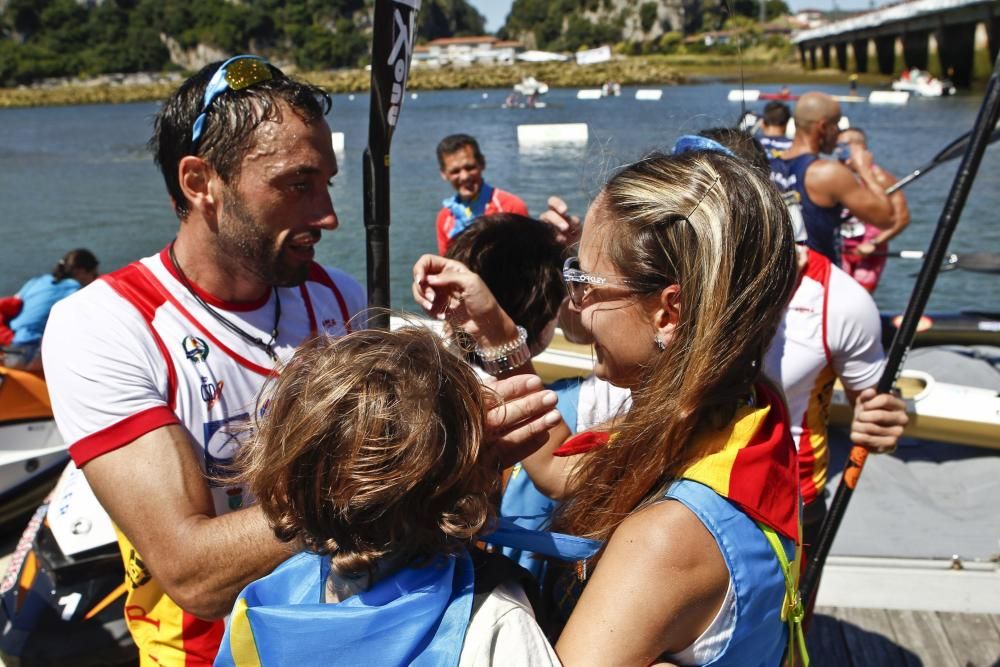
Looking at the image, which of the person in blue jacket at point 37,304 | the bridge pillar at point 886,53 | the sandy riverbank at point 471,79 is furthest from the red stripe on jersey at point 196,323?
the sandy riverbank at point 471,79

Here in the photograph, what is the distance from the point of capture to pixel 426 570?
4.06ft

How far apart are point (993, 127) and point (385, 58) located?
1524 mm

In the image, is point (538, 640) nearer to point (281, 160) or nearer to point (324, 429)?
point (324, 429)

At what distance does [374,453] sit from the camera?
1.18 metres

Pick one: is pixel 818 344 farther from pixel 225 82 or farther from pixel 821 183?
pixel 821 183

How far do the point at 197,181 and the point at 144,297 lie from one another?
31 centimetres

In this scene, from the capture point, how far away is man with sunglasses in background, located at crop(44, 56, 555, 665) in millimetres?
1647

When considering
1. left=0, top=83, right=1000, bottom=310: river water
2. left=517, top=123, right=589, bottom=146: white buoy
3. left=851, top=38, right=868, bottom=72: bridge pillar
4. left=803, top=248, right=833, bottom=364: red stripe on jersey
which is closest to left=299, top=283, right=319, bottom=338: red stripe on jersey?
left=0, top=83, right=1000, bottom=310: river water

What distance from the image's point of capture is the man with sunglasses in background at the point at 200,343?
165 cm

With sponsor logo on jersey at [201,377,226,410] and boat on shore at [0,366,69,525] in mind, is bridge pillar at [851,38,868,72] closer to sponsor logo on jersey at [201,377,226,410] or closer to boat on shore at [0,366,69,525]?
boat on shore at [0,366,69,525]

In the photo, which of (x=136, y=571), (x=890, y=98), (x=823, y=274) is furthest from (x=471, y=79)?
(x=136, y=571)

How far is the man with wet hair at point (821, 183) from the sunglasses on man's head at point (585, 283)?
3.38 m

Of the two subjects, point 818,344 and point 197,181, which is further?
point 818,344

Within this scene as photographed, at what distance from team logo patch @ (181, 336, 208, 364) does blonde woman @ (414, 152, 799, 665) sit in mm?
863
